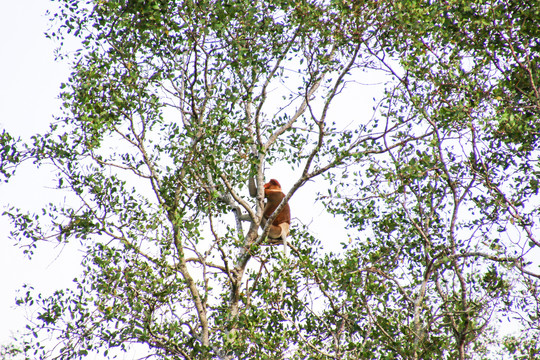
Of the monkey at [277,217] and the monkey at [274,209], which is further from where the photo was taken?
the monkey at [274,209]

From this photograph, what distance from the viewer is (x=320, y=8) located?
6727mm

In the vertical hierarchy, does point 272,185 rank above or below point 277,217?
above

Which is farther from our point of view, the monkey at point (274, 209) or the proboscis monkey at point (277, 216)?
the monkey at point (274, 209)

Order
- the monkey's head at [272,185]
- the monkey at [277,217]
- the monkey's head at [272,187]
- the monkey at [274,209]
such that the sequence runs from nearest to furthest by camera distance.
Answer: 1. the monkey at [277,217]
2. the monkey at [274,209]
3. the monkey's head at [272,187]
4. the monkey's head at [272,185]

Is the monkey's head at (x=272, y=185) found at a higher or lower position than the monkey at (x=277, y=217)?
higher

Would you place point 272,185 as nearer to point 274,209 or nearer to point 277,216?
point 274,209

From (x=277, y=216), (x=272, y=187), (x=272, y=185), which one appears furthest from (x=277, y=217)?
(x=272, y=185)

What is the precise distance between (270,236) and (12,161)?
3.82 metres

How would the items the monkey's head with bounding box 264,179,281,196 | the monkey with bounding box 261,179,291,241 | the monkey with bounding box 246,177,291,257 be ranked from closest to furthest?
the monkey with bounding box 246,177,291,257, the monkey with bounding box 261,179,291,241, the monkey's head with bounding box 264,179,281,196

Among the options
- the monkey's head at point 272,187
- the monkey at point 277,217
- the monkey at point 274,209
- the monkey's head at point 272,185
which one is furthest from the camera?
the monkey's head at point 272,185

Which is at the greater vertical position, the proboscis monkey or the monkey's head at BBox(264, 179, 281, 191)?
the monkey's head at BBox(264, 179, 281, 191)

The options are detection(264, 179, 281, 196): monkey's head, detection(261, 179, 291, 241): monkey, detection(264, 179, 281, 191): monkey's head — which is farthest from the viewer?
detection(264, 179, 281, 191): monkey's head

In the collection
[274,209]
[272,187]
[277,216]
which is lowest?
[277,216]

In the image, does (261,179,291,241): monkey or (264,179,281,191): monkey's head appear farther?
(264,179,281,191): monkey's head
